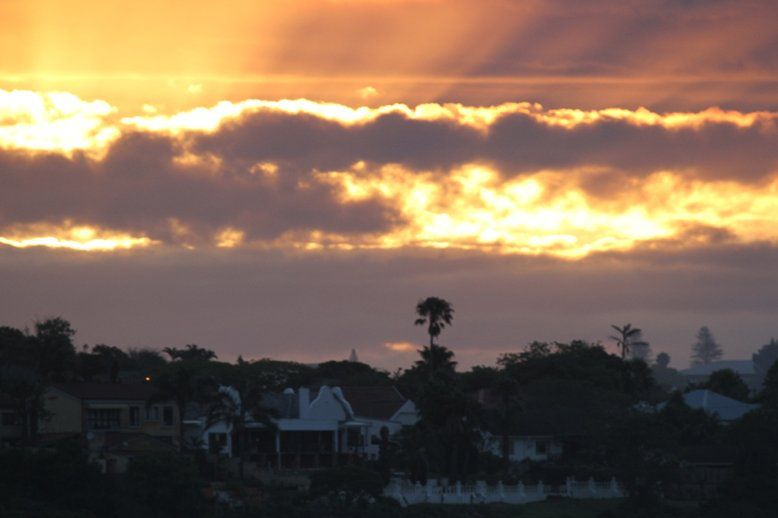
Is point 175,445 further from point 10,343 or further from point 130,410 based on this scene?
point 10,343

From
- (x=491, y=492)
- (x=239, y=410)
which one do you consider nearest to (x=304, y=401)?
(x=239, y=410)

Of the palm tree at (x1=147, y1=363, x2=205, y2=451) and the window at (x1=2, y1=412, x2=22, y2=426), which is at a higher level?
the palm tree at (x1=147, y1=363, x2=205, y2=451)

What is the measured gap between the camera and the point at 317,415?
114 metres

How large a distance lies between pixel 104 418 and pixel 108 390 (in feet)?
8.46

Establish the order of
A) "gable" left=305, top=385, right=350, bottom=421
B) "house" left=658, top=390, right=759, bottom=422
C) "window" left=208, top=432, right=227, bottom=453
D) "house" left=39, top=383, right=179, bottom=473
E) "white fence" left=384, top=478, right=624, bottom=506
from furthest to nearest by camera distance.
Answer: "house" left=658, top=390, right=759, bottom=422 → "gable" left=305, top=385, right=350, bottom=421 → "window" left=208, top=432, right=227, bottom=453 → "house" left=39, top=383, right=179, bottom=473 → "white fence" left=384, top=478, right=624, bottom=506

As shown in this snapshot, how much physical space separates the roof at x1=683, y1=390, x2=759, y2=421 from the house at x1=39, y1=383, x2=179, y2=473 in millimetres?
49331

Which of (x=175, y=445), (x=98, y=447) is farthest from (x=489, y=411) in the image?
(x=98, y=447)

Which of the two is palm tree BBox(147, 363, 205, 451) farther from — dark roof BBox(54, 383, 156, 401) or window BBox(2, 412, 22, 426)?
window BBox(2, 412, 22, 426)

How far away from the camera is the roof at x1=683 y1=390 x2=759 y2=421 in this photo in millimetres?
128125

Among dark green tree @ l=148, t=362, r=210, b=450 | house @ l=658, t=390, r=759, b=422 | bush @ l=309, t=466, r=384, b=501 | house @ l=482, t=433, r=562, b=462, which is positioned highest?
dark green tree @ l=148, t=362, r=210, b=450

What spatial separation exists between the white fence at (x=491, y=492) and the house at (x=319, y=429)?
12.2 metres

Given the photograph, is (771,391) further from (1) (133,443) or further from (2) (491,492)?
(1) (133,443)

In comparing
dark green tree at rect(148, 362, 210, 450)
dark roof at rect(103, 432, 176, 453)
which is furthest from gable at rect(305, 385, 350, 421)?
dark roof at rect(103, 432, 176, 453)

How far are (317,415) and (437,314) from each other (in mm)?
17807
